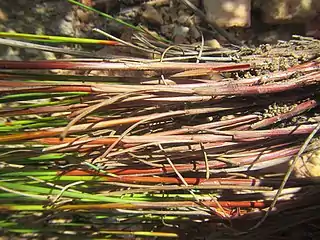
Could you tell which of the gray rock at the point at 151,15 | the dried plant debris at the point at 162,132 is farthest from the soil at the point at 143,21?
the dried plant debris at the point at 162,132

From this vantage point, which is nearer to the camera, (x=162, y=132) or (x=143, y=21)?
(x=162, y=132)

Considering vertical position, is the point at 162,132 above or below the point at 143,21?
below

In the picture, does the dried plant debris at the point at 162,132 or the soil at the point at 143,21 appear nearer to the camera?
the dried plant debris at the point at 162,132

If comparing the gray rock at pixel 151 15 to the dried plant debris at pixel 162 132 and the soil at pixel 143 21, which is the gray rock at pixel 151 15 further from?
the dried plant debris at pixel 162 132

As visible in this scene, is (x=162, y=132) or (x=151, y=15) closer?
(x=162, y=132)

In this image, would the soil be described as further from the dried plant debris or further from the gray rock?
the dried plant debris

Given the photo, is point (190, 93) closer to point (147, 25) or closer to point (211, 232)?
point (211, 232)

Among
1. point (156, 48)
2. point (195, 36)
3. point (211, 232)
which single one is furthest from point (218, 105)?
point (195, 36)

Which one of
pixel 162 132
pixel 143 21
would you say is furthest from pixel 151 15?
pixel 162 132

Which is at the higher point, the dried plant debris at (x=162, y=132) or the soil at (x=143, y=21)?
the soil at (x=143, y=21)

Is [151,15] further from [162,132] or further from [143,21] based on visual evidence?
[162,132]

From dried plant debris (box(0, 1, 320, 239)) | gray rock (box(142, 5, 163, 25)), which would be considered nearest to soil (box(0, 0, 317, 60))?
gray rock (box(142, 5, 163, 25))
